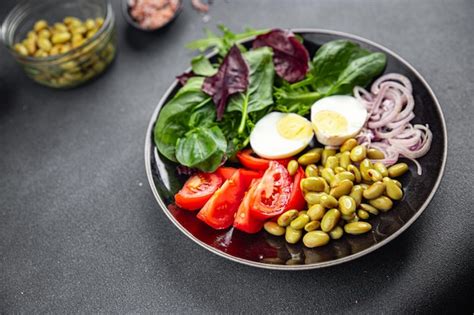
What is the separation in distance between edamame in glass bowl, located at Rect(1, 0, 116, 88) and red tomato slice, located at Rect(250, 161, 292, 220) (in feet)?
3.19

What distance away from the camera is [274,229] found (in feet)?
4.83

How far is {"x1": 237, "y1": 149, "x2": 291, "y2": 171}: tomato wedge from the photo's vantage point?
160 cm

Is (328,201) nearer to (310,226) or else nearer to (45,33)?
(310,226)

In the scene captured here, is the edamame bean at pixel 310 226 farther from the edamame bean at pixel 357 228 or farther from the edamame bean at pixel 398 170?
the edamame bean at pixel 398 170

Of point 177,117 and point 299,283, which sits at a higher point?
point 177,117

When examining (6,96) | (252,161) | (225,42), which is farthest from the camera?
(6,96)

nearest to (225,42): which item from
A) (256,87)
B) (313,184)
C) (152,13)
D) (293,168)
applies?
(256,87)

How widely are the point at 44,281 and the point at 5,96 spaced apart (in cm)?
97

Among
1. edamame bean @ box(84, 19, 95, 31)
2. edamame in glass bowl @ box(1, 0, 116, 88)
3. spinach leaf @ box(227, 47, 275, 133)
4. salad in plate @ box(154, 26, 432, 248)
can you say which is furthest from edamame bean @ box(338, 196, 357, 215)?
edamame bean @ box(84, 19, 95, 31)

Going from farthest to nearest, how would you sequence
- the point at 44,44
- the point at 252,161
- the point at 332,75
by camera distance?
the point at 44,44, the point at 332,75, the point at 252,161

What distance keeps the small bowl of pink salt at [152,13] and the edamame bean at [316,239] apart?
1257 millimetres

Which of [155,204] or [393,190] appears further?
[155,204]

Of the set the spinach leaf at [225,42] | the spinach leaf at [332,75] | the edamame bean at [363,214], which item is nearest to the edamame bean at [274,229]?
the edamame bean at [363,214]

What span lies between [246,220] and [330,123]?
17.6 inches
